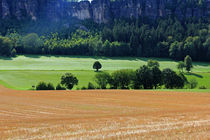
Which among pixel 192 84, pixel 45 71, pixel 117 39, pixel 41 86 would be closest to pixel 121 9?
pixel 117 39

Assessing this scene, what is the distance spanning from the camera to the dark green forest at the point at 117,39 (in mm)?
132125

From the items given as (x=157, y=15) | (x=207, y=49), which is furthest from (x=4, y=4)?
(x=207, y=49)

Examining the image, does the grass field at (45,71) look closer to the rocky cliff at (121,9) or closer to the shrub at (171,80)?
the shrub at (171,80)

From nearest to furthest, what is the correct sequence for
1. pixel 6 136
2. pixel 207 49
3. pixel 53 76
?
pixel 6 136
pixel 53 76
pixel 207 49

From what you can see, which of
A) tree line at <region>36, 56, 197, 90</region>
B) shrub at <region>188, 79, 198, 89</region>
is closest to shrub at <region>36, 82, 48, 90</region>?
tree line at <region>36, 56, 197, 90</region>

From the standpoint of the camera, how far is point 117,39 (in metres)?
157

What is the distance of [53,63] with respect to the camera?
361ft

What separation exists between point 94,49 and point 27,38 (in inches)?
1555

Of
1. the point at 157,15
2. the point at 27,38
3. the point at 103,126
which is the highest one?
the point at 157,15

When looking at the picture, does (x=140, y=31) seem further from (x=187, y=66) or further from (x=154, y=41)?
(x=187, y=66)

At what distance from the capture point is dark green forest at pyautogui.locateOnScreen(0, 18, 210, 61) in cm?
13212

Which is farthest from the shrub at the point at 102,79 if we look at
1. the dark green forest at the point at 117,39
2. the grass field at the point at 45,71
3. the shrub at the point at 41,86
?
the dark green forest at the point at 117,39

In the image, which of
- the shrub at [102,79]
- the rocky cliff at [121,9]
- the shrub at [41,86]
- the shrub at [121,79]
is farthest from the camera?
the rocky cliff at [121,9]

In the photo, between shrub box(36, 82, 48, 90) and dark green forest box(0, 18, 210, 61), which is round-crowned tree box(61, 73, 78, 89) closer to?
shrub box(36, 82, 48, 90)
